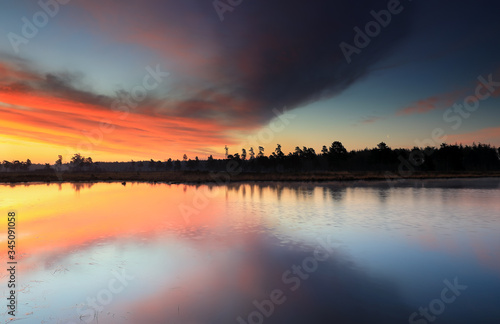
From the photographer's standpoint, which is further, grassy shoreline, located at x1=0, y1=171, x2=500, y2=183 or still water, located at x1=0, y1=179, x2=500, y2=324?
grassy shoreline, located at x1=0, y1=171, x2=500, y2=183

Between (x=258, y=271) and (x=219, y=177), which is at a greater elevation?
(x=219, y=177)

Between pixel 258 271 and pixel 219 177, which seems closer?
pixel 258 271

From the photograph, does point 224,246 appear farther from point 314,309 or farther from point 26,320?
point 26,320

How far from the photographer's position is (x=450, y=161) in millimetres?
165625

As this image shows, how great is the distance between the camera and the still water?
8.04 metres

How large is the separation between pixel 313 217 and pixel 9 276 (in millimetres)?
18044

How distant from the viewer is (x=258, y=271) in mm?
11453

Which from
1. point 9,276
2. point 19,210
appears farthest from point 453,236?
point 19,210

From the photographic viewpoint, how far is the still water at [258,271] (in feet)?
26.4

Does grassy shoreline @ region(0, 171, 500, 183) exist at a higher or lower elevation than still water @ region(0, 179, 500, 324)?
higher

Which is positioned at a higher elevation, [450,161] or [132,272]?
[450,161]

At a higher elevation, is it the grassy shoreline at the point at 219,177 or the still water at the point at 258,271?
the grassy shoreline at the point at 219,177

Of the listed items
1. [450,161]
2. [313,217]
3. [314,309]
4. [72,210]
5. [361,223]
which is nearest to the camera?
[314,309]

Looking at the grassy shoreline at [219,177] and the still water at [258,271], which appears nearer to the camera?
the still water at [258,271]
